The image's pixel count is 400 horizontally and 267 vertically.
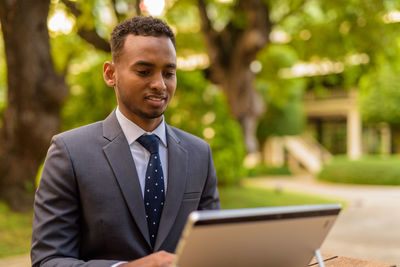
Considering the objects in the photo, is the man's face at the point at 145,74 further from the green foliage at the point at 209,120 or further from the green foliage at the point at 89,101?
the green foliage at the point at 209,120

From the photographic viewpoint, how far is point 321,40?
15000 mm

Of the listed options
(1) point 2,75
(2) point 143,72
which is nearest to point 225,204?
(1) point 2,75

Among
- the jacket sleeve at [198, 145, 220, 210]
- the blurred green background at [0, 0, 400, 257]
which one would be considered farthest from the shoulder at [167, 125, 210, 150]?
the blurred green background at [0, 0, 400, 257]

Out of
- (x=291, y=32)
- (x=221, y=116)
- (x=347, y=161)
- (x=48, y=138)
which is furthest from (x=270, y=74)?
(x=48, y=138)

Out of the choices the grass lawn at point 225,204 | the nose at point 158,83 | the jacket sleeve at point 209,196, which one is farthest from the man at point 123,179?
the grass lawn at point 225,204

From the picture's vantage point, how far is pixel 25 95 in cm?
804

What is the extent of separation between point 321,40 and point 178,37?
503cm

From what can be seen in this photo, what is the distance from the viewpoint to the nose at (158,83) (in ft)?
6.63

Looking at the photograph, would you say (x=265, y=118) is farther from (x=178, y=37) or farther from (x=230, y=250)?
(x=230, y=250)

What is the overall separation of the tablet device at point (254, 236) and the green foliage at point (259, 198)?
10409 millimetres

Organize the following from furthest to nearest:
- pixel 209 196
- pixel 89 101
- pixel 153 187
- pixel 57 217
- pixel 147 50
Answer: pixel 89 101 → pixel 209 196 → pixel 153 187 → pixel 147 50 → pixel 57 217

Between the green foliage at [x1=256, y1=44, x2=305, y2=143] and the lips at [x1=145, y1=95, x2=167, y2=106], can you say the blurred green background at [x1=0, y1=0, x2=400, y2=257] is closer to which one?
the green foliage at [x1=256, y1=44, x2=305, y2=143]

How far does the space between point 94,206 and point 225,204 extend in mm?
10539

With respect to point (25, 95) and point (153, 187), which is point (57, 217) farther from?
point (25, 95)
